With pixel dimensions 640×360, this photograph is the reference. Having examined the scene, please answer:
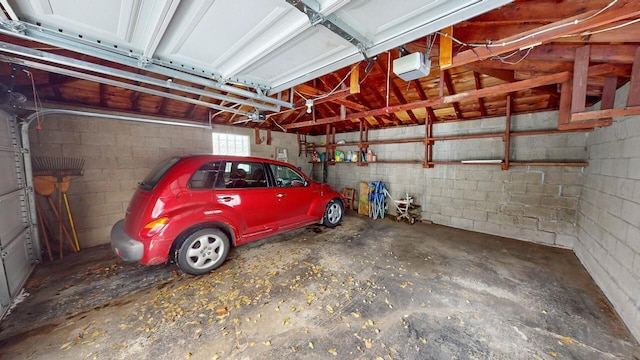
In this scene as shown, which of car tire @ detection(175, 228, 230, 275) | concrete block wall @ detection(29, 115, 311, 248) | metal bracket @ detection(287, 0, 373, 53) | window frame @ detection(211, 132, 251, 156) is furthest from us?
window frame @ detection(211, 132, 251, 156)

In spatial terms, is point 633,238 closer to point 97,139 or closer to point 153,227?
point 153,227

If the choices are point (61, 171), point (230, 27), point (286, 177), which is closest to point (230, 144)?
point (286, 177)

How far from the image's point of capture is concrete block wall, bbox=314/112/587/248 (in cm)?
359

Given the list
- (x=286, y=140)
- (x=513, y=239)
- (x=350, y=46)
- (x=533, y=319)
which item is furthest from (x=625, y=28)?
(x=286, y=140)

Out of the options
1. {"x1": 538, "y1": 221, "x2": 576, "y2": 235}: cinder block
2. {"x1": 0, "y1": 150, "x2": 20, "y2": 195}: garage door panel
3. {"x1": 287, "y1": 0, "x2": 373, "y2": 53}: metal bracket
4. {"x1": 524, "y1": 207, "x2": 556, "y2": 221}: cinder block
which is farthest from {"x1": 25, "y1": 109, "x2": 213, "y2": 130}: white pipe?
{"x1": 538, "y1": 221, "x2": 576, "y2": 235}: cinder block

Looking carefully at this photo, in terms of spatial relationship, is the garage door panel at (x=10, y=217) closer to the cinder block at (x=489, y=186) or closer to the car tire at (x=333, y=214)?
the car tire at (x=333, y=214)

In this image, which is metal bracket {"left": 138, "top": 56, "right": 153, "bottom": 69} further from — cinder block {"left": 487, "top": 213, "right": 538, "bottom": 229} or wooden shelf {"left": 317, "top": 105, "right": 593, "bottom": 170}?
cinder block {"left": 487, "top": 213, "right": 538, "bottom": 229}

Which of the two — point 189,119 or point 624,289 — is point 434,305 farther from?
point 189,119

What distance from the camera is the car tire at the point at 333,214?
4.42m

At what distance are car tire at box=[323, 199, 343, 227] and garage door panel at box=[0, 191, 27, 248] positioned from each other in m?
4.04

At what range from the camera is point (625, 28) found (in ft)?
5.53

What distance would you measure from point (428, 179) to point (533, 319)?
3.48 m

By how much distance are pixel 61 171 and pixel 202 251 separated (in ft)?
9.05

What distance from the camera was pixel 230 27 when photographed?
57.5 inches
